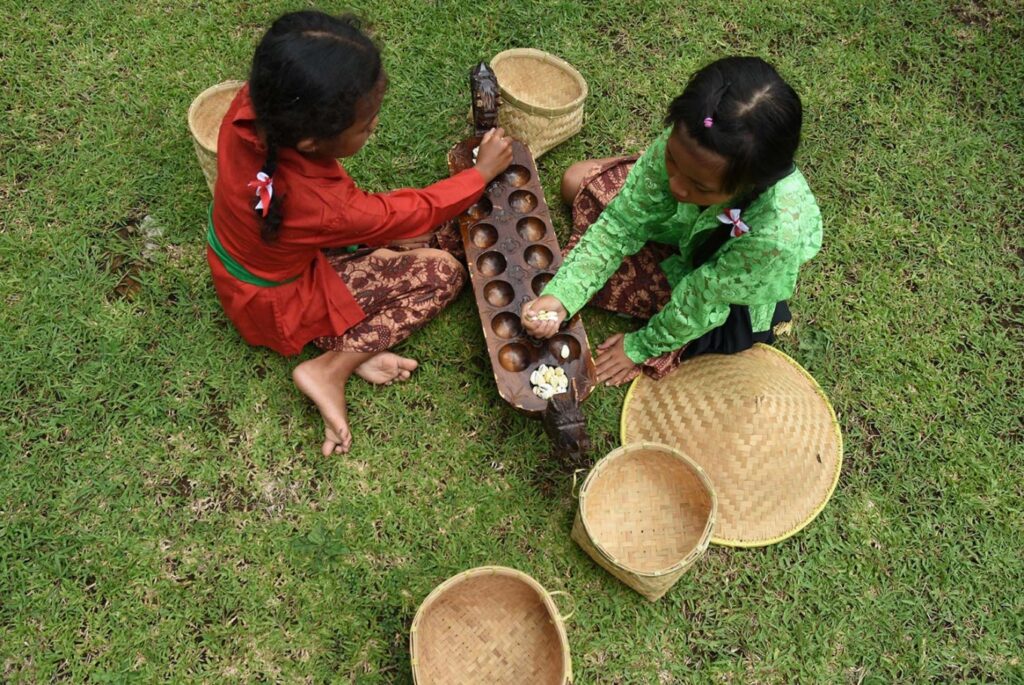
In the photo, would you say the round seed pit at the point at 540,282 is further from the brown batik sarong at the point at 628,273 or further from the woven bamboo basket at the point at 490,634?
the woven bamboo basket at the point at 490,634

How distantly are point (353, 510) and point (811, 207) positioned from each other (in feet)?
4.83

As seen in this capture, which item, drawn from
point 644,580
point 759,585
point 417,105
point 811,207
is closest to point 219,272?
point 417,105

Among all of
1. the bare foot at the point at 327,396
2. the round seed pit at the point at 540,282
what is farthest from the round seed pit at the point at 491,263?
the bare foot at the point at 327,396

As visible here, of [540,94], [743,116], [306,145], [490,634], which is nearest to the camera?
Answer: [743,116]

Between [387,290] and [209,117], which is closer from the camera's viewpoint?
[387,290]

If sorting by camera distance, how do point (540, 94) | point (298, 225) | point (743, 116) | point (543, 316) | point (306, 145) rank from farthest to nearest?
point (540, 94)
point (543, 316)
point (298, 225)
point (306, 145)
point (743, 116)

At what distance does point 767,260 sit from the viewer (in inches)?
70.6

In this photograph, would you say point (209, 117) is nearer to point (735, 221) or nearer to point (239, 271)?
point (239, 271)

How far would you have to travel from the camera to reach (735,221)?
177 centimetres

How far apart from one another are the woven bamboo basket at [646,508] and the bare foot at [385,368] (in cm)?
68

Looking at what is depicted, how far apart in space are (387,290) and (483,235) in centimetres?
35

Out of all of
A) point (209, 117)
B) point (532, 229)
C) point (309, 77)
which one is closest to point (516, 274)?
point (532, 229)

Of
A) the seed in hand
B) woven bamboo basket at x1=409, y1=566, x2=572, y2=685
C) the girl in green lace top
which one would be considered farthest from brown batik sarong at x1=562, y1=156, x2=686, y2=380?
woven bamboo basket at x1=409, y1=566, x2=572, y2=685

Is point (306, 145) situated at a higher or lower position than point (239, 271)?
higher
